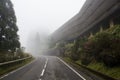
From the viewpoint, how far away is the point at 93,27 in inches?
1658

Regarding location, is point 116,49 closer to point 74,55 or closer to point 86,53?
point 86,53

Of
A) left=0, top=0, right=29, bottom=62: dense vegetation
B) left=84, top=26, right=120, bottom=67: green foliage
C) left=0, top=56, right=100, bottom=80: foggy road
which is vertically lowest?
left=0, top=56, right=100, bottom=80: foggy road

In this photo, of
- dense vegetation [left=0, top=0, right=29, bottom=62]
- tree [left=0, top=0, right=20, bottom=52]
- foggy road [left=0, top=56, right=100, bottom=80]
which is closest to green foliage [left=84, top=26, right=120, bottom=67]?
foggy road [left=0, top=56, right=100, bottom=80]

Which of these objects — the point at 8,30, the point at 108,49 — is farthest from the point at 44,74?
the point at 8,30

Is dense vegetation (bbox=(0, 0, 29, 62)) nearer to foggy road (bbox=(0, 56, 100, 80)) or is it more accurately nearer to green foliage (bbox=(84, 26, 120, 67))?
foggy road (bbox=(0, 56, 100, 80))

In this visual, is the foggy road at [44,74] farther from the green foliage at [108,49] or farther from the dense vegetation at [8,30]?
the dense vegetation at [8,30]

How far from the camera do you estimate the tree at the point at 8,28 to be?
31953 mm

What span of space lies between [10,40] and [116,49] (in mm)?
19979

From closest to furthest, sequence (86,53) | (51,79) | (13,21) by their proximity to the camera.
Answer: (51,79) < (86,53) < (13,21)

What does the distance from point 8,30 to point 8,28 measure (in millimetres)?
517

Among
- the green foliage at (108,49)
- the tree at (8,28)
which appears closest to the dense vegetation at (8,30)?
the tree at (8,28)

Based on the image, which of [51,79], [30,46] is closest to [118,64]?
[51,79]

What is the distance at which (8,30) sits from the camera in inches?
1293

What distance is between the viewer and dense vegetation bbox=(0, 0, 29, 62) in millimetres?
31844
